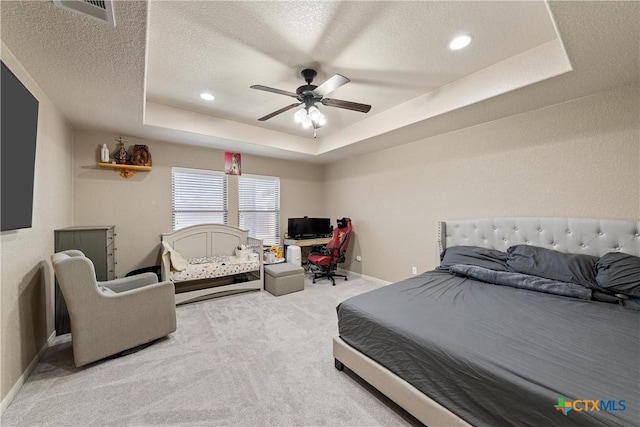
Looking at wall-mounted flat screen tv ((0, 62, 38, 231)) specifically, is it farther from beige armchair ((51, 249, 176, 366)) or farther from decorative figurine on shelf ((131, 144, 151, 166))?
decorative figurine on shelf ((131, 144, 151, 166))

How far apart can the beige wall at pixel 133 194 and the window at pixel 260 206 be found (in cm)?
17

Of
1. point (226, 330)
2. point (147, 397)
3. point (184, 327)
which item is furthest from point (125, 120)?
point (147, 397)

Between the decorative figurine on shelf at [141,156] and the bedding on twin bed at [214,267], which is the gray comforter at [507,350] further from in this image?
the decorative figurine on shelf at [141,156]

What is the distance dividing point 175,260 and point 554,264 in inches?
179

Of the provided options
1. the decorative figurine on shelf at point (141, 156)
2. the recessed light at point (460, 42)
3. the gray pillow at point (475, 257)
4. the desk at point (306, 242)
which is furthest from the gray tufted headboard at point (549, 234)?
the decorative figurine on shelf at point (141, 156)

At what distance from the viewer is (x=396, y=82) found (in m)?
2.79

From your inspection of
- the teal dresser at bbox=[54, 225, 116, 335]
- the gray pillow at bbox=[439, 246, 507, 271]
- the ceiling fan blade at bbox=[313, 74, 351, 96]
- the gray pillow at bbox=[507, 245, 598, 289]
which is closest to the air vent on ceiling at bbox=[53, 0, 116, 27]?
the ceiling fan blade at bbox=[313, 74, 351, 96]

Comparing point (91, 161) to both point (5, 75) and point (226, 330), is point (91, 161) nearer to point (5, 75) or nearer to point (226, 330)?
point (5, 75)

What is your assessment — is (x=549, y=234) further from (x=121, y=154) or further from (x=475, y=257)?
(x=121, y=154)

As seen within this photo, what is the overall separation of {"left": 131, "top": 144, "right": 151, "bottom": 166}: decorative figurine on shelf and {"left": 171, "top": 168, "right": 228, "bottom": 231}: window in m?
0.39

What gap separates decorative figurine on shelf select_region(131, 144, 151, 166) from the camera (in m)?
3.73

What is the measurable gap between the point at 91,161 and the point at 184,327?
2.75 meters

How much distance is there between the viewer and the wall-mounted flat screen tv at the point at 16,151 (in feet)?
4.94

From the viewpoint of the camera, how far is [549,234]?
2.70 meters
